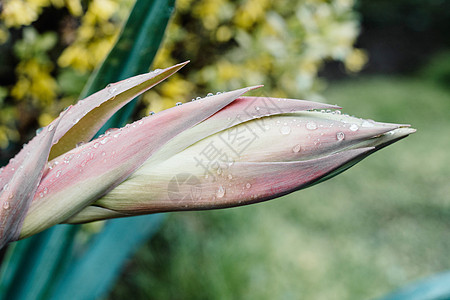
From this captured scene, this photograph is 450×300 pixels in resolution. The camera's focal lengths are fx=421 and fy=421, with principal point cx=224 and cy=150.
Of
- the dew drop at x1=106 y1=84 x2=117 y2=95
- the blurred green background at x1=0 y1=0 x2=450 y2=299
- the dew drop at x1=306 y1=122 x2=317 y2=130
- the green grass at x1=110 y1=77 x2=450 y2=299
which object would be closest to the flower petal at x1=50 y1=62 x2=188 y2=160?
the dew drop at x1=106 y1=84 x2=117 y2=95

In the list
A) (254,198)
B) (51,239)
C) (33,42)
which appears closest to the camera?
(254,198)

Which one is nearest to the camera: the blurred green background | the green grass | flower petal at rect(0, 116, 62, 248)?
flower petal at rect(0, 116, 62, 248)

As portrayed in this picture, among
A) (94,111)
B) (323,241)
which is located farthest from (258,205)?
(94,111)

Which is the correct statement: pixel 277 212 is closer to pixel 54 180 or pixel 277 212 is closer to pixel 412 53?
pixel 54 180

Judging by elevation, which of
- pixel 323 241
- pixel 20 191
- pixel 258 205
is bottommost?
pixel 20 191

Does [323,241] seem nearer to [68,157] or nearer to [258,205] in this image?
[258,205]

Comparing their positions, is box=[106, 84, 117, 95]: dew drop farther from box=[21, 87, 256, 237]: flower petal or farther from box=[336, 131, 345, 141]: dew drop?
box=[336, 131, 345, 141]: dew drop

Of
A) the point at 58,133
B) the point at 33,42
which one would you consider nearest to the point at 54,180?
the point at 58,133
